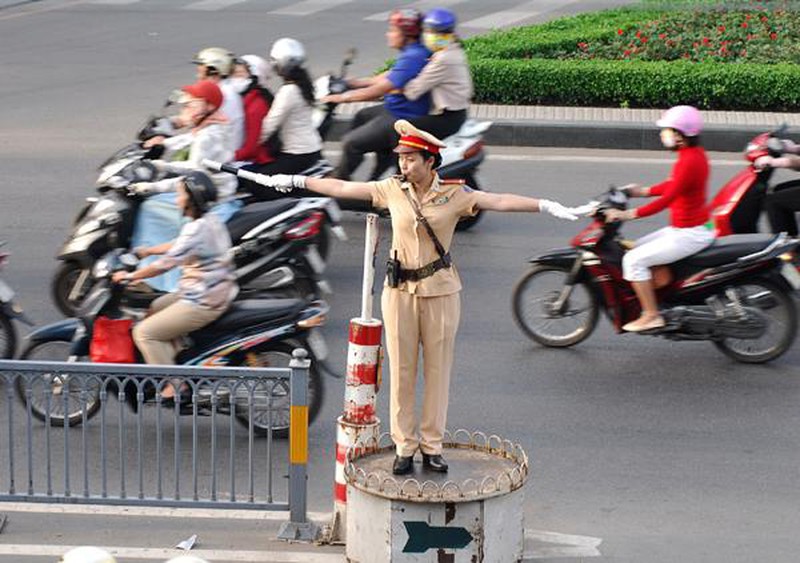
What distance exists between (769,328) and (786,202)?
5.79 feet

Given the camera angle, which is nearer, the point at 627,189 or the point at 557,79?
the point at 627,189

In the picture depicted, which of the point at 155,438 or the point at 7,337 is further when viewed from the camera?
the point at 7,337

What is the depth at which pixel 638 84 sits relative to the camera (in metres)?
18.0

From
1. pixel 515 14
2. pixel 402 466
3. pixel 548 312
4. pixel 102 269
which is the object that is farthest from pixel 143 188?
pixel 515 14

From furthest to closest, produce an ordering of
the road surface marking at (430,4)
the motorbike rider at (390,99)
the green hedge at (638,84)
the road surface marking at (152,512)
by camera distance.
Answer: the road surface marking at (430,4)
the green hedge at (638,84)
the motorbike rider at (390,99)
the road surface marking at (152,512)

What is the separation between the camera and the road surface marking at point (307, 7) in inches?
1039

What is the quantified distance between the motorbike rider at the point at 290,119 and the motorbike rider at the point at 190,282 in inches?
110

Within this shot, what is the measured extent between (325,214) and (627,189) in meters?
2.09

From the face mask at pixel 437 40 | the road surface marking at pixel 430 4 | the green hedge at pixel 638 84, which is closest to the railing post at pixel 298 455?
the face mask at pixel 437 40

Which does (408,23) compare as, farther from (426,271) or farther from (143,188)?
(426,271)

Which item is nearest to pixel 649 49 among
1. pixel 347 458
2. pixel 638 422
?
pixel 638 422

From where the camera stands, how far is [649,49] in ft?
65.4

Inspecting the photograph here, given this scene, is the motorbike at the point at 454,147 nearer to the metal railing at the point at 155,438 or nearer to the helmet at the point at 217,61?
the helmet at the point at 217,61

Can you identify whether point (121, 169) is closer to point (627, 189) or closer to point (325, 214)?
point (325, 214)
